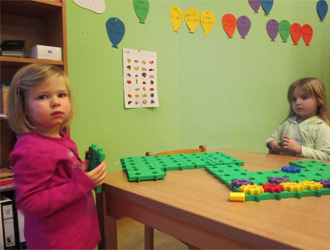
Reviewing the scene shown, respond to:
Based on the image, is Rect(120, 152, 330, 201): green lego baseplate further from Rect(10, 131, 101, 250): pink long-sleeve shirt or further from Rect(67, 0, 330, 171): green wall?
Rect(67, 0, 330, 171): green wall

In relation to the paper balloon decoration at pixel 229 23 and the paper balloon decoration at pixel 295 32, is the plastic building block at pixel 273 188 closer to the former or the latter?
the paper balloon decoration at pixel 229 23

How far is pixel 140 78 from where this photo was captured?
6.45ft

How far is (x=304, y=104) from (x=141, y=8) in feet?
4.12

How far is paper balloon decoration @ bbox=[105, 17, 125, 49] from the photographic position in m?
1.80

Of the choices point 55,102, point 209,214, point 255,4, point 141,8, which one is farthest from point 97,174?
point 255,4

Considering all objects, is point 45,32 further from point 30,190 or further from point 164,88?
point 30,190

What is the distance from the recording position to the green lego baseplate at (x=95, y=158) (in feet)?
2.54

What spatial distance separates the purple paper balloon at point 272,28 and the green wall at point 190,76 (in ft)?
0.14

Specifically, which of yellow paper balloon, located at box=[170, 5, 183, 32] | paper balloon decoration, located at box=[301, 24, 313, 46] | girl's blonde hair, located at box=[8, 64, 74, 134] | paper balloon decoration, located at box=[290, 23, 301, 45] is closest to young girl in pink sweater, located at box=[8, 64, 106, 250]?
girl's blonde hair, located at box=[8, 64, 74, 134]

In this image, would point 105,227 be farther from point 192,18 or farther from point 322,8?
point 322,8

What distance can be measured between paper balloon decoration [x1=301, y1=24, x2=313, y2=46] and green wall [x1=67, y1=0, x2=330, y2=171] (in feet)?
0.18

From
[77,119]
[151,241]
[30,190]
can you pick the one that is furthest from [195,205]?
[77,119]

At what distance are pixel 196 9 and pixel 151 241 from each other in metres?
1.75

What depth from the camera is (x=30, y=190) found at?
684 millimetres
